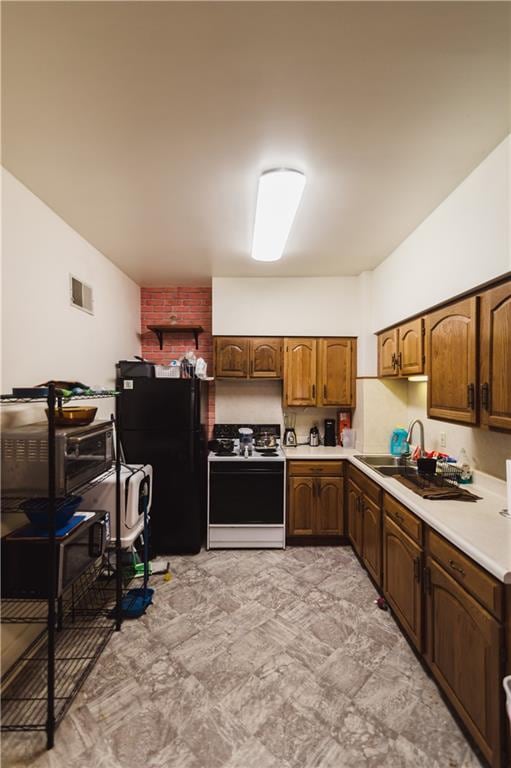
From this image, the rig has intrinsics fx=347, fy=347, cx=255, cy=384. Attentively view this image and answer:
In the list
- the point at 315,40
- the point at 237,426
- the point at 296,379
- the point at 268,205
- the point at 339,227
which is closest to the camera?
the point at 315,40

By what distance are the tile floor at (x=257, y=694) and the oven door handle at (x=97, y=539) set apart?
603 millimetres

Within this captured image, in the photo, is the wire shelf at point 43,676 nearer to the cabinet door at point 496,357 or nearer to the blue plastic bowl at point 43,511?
the blue plastic bowl at point 43,511

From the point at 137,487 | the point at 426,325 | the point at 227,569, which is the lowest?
the point at 227,569

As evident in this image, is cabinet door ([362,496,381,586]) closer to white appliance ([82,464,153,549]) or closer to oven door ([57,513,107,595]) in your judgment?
white appliance ([82,464,153,549])

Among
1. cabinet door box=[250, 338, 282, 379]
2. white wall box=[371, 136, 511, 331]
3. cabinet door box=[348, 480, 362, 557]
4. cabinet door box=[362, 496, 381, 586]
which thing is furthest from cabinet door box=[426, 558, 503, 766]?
cabinet door box=[250, 338, 282, 379]

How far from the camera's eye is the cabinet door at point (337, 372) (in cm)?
360

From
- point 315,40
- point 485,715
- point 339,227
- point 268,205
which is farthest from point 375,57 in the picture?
point 485,715

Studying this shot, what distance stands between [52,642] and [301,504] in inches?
87.2

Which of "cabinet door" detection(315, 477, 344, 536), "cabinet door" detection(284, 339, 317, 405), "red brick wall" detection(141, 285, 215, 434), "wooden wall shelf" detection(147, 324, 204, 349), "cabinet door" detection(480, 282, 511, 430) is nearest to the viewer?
"cabinet door" detection(480, 282, 511, 430)

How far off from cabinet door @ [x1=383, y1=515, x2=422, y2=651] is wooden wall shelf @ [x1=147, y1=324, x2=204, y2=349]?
260 centimetres

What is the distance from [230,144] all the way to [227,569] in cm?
293

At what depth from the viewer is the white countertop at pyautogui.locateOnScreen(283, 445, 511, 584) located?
1.31 meters

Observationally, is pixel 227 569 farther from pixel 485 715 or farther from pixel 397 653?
pixel 485 715

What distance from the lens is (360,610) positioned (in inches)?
91.6
